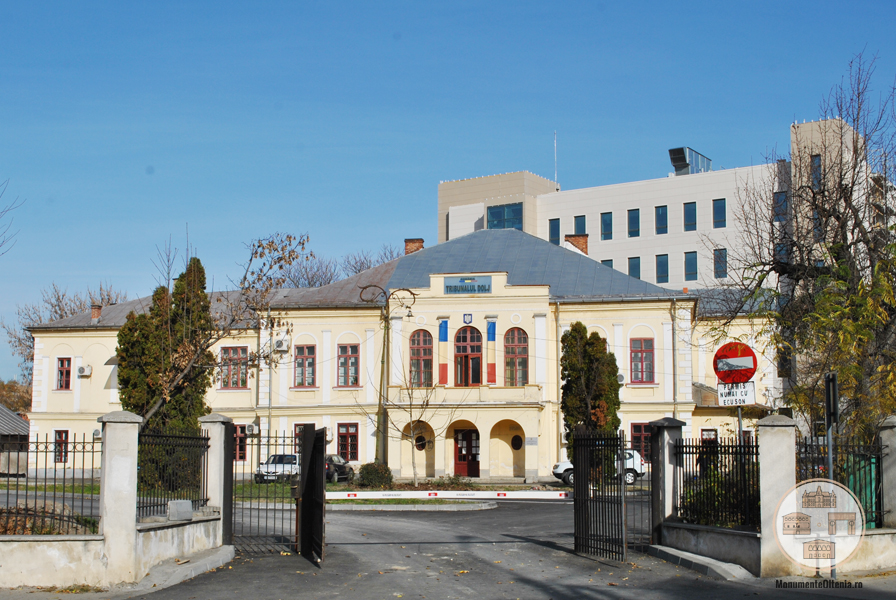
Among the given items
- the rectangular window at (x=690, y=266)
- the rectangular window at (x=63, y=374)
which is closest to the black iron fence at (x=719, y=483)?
the rectangular window at (x=63, y=374)

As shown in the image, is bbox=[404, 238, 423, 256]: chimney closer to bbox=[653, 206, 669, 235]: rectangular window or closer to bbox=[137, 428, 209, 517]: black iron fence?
bbox=[653, 206, 669, 235]: rectangular window

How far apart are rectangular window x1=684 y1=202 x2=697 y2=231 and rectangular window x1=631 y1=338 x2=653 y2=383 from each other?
27.6 m

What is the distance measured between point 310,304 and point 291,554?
26.4 m

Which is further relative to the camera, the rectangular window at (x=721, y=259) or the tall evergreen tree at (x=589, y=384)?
the tall evergreen tree at (x=589, y=384)

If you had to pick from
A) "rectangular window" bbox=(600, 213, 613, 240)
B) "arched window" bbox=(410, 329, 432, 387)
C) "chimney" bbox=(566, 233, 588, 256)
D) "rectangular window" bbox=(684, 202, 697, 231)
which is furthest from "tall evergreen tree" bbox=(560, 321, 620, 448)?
"rectangular window" bbox=(600, 213, 613, 240)

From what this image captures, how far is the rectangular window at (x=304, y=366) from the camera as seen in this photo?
133 feet

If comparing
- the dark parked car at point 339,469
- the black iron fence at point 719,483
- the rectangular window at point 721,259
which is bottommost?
the dark parked car at point 339,469

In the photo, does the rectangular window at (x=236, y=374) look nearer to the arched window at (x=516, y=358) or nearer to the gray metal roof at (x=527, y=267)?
the gray metal roof at (x=527, y=267)

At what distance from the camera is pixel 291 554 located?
570 inches

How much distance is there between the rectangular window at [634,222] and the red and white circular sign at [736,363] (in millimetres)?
52658

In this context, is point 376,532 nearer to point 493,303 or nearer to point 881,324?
point 881,324

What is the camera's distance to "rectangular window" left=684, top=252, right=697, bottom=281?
210ft

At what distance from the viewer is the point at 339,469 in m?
36.2

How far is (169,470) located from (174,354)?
50.2 feet
